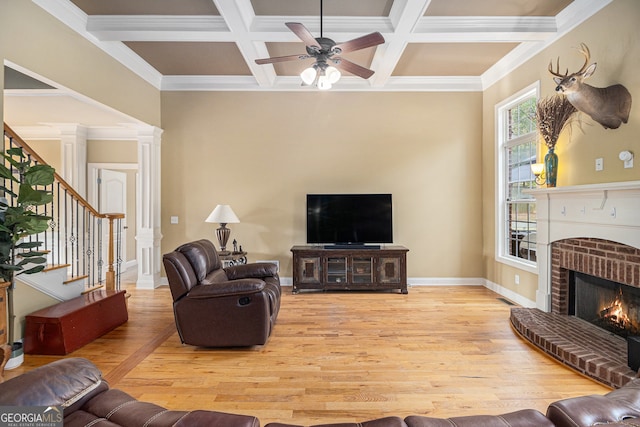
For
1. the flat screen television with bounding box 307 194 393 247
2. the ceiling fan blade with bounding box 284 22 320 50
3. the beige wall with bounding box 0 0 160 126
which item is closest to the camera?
the ceiling fan blade with bounding box 284 22 320 50

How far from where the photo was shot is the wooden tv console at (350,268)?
5168 mm

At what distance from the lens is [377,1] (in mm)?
3527

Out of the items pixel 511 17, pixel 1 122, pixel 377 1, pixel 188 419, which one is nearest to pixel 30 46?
pixel 1 122

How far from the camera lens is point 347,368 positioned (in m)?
2.82

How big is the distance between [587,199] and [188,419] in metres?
3.75

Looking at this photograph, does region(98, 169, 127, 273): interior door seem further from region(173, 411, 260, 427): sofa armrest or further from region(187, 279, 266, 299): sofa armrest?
region(173, 411, 260, 427): sofa armrest

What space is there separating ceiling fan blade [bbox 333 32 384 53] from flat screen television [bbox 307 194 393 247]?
2.63m

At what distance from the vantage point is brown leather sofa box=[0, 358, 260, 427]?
1045mm

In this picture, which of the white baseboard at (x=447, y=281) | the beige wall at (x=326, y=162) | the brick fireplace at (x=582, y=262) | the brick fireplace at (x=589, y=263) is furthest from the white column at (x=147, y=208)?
the brick fireplace at (x=589, y=263)

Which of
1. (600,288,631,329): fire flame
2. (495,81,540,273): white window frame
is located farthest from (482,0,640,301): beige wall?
(600,288,631,329): fire flame

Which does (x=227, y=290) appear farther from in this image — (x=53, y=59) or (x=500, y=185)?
(x=500, y=185)

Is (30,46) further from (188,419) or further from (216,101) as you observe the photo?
(188,419)

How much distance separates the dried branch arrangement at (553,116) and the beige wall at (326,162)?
1720mm

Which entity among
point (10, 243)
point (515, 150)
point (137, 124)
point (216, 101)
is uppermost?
point (216, 101)
